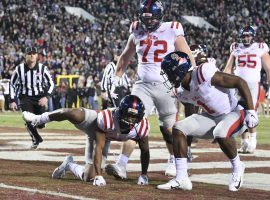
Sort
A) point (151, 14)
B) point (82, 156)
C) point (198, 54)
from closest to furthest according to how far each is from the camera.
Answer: point (151, 14) < point (82, 156) < point (198, 54)

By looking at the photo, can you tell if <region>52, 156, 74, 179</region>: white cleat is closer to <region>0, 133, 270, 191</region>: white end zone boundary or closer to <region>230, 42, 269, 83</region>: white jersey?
<region>0, 133, 270, 191</region>: white end zone boundary

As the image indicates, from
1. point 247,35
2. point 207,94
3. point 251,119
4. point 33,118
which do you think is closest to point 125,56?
point 33,118

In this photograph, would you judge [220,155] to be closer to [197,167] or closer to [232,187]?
[197,167]

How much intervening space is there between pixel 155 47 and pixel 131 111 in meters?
1.30

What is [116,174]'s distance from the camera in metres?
6.95

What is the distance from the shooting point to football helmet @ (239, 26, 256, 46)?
1046 centimetres

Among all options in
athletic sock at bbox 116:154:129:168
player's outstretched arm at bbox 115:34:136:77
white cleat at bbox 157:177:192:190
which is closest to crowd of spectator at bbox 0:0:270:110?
player's outstretched arm at bbox 115:34:136:77

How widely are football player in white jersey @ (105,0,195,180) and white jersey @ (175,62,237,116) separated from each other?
862 millimetres

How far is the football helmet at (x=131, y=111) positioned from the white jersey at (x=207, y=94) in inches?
15.1

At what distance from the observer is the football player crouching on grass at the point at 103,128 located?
6.44 m

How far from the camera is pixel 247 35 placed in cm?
1062

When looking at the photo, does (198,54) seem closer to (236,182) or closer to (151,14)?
(151,14)

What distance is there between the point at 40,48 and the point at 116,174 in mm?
23014

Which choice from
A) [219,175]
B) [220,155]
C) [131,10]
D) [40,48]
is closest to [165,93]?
[219,175]
